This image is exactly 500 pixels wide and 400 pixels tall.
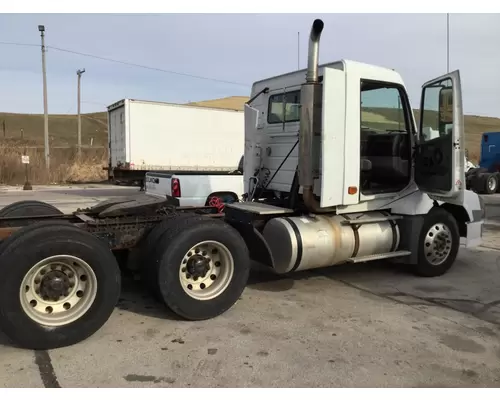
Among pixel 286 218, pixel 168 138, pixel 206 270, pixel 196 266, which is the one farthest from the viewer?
pixel 168 138

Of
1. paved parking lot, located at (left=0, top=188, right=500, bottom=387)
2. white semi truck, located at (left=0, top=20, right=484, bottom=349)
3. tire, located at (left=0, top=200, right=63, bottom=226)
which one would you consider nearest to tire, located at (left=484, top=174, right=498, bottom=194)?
white semi truck, located at (left=0, top=20, right=484, bottom=349)

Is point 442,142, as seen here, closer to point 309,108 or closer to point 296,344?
point 309,108

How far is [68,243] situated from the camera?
390 cm

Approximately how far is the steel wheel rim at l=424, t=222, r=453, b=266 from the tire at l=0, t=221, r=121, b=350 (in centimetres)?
414

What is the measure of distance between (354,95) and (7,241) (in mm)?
3961

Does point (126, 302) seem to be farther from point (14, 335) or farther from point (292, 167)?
point (292, 167)

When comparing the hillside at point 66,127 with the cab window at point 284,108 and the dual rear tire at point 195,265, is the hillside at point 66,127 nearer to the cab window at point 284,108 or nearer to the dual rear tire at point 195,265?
the cab window at point 284,108

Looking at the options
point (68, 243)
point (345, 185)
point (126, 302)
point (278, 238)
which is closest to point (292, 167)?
point (345, 185)

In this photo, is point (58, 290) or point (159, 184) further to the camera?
point (159, 184)

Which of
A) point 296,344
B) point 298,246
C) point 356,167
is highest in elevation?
point 356,167

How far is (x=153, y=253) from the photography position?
449 centimetres

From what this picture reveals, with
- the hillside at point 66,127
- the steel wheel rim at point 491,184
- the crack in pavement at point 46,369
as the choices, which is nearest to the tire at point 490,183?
the steel wheel rim at point 491,184

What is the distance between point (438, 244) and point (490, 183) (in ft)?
56.0

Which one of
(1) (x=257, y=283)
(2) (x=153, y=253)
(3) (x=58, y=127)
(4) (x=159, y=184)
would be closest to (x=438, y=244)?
(1) (x=257, y=283)
